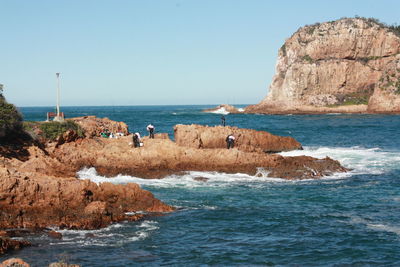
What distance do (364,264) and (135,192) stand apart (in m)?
10.5

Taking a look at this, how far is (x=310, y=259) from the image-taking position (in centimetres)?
1620

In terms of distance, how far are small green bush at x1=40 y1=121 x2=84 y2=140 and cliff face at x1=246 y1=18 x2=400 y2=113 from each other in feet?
339

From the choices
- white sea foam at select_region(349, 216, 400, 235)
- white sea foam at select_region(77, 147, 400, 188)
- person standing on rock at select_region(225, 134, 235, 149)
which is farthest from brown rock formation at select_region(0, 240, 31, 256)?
person standing on rock at select_region(225, 134, 235, 149)

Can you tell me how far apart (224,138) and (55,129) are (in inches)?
532

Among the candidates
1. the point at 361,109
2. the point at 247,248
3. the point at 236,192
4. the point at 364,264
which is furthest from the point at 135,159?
the point at 361,109

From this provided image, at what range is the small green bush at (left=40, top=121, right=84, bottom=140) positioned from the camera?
36.3 m

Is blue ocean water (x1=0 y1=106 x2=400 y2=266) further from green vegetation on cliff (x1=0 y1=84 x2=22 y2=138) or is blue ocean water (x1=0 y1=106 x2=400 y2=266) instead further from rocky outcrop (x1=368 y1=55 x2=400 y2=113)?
rocky outcrop (x1=368 y1=55 x2=400 y2=113)

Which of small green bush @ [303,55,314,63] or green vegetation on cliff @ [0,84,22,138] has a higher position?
small green bush @ [303,55,314,63]

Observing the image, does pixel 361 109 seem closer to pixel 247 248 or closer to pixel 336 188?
pixel 336 188

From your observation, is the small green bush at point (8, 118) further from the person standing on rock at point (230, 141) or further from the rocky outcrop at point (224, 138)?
the person standing on rock at point (230, 141)

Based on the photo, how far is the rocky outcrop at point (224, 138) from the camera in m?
38.6

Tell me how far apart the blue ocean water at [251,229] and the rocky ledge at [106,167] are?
1.12 m

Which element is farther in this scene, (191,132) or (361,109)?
(361,109)

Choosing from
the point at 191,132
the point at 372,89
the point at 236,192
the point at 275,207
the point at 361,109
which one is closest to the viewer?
the point at 275,207
